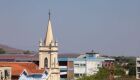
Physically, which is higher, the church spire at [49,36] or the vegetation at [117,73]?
the church spire at [49,36]

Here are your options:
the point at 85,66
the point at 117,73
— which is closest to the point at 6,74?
the point at 117,73

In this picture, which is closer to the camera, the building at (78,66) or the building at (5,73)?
the building at (5,73)

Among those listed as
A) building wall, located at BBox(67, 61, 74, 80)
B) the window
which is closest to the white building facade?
building wall, located at BBox(67, 61, 74, 80)

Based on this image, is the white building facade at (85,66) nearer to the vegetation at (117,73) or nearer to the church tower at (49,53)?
the vegetation at (117,73)

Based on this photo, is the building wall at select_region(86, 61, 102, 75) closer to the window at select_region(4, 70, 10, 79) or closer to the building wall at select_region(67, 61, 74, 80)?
the building wall at select_region(67, 61, 74, 80)

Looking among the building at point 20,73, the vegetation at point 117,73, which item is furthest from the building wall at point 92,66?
the building at point 20,73

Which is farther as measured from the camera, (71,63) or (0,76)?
(71,63)

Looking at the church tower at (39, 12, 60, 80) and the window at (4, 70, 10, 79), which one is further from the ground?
the church tower at (39, 12, 60, 80)

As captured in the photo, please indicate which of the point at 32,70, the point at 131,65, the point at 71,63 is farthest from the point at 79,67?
the point at 32,70

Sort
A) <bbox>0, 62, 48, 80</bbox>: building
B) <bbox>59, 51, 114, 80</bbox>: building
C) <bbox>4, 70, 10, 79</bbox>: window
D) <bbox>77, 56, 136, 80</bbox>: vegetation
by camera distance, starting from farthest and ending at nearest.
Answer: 1. <bbox>59, 51, 114, 80</bbox>: building
2. <bbox>77, 56, 136, 80</bbox>: vegetation
3. <bbox>0, 62, 48, 80</bbox>: building
4. <bbox>4, 70, 10, 79</bbox>: window

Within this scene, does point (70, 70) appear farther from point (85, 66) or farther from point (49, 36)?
point (49, 36)

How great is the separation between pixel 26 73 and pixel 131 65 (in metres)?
100

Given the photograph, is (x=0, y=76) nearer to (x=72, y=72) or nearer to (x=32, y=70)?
(x=32, y=70)

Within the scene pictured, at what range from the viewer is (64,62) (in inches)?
4532
